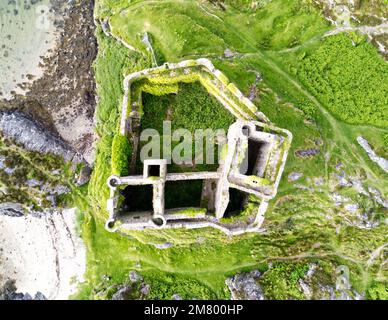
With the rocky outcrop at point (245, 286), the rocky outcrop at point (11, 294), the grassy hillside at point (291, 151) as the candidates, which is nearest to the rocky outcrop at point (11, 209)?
the rocky outcrop at point (11, 294)

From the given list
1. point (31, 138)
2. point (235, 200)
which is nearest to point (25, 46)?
point (31, 138)

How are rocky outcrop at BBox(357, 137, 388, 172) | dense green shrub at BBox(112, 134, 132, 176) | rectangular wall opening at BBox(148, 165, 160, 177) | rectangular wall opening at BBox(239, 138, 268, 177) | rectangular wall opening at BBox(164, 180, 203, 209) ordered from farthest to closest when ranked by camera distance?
rectangular wall opening at BBox(164, 180, 203, 209)
rocky outcrop at BBox(357, 137, 388, 172)
dense green shrub at BBox(112, 134, 132, 176)
rectangular wall opening at BBox(148, 165, 160, 177)
rectangular wall opening at BBox(239, 138, 268, 177)

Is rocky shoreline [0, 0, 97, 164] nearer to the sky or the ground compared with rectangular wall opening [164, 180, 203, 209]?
nearer to the sky

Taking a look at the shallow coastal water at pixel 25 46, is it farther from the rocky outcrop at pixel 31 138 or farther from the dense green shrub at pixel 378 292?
the dense green shrub at pixel 378 292

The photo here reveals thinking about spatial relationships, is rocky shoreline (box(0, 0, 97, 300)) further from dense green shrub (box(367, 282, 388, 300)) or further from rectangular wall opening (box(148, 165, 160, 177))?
dense green shrub (box(367, 282, 388, 300))

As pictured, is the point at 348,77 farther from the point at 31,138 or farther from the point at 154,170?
the point at 31,138

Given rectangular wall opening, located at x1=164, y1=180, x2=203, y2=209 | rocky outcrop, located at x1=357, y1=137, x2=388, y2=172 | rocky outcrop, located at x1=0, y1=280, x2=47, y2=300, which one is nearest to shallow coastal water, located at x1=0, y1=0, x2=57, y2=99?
rectangular wall opening, located at x1=164, y1=180, x2=203, y2=209
